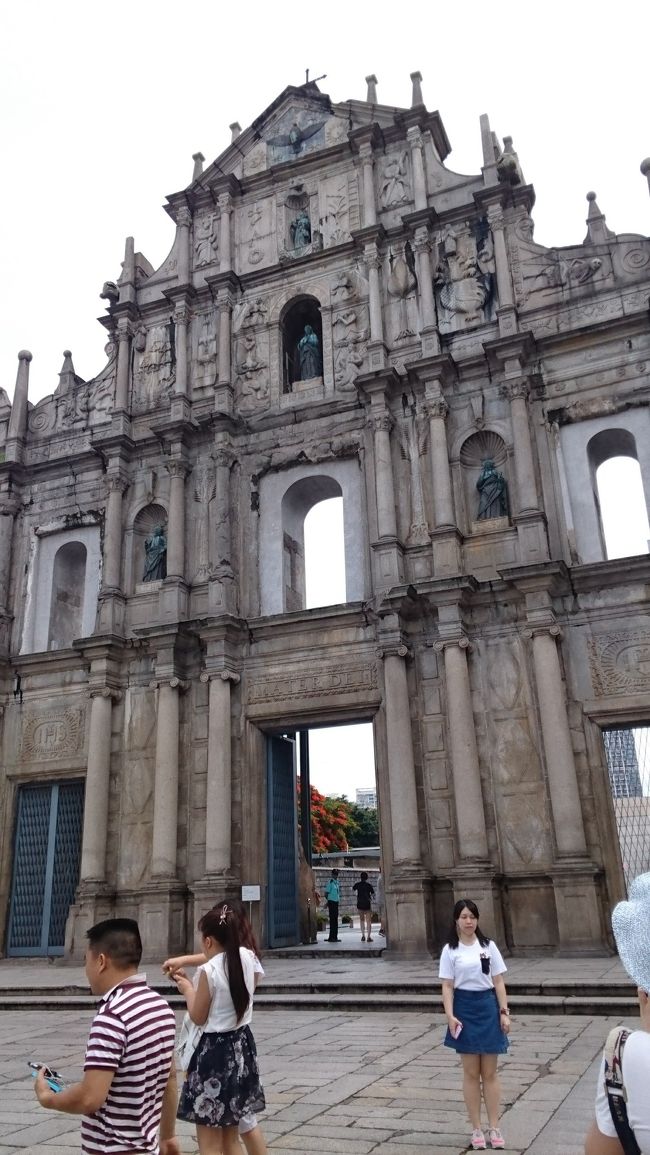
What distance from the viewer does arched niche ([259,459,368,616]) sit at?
58.4 ft

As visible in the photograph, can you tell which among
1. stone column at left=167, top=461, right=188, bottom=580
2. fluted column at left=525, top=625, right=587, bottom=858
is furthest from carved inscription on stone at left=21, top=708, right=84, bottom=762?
fluted column at left=525, top=625, right=587, bottom=858

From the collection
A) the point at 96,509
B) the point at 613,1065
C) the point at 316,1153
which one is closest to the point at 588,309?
the point at 96,509

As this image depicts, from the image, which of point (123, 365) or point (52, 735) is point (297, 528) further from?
point (52, 735)

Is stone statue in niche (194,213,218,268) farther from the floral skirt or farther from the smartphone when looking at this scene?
the smartphone

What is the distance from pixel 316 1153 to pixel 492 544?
12236 millimetres

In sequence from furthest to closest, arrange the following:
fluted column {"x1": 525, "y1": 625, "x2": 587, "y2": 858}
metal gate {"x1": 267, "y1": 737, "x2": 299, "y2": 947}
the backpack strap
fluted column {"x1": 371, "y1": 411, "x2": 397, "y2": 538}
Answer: fluted column {"x1": 371, "y1": 411, "x2": 397, "y2": 538} → metal gate {"x1": 267, "y1": 737, "x2": 299, "y2": 947} → fluted column {"x1": 525, "y1": 625, "x2": 587, "y2": 858} → the backpack strap

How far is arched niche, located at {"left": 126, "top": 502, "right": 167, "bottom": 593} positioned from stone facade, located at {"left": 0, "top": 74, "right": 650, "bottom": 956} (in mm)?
65

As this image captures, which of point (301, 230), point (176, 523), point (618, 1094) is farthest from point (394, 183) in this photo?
point (618, 1094)

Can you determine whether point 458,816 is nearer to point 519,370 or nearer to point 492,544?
point 492,544

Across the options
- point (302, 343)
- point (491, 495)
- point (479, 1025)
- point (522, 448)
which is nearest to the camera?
point (479, 1025)

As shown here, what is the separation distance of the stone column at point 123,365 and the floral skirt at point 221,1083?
1766 cm

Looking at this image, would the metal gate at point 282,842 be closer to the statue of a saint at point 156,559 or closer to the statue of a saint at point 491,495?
the statue of a saint at point 156,559

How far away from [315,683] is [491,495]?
470 cm

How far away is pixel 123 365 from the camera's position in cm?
2102
